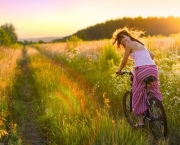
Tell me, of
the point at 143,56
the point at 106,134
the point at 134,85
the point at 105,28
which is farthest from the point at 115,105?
the point at 105,28

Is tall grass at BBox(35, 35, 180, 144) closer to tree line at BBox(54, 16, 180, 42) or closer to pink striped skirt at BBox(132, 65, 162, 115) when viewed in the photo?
pink striped skirt at BBox(132, 65, 162, 115)

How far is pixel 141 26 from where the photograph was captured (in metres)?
86.3

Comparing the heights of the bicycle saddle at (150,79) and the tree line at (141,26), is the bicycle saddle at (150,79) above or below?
below

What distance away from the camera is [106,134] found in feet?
16.4

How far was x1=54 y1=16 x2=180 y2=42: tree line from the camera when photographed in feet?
247

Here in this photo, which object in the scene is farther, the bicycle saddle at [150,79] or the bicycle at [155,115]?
the bicycle saddle at [150,79]

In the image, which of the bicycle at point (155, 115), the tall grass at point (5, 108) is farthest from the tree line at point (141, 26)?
the bicycle at point (155, 115)

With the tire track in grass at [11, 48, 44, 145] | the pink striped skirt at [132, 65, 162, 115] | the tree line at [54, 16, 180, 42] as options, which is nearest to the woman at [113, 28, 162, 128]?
the pink striped skirt at [132, 65, 162, 115]

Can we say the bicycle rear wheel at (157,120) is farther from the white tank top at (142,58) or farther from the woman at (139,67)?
the white tank top at (142,58)

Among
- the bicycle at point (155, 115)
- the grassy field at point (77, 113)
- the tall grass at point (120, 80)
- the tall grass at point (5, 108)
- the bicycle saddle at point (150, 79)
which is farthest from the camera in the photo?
the tall grass at point (120, 80)

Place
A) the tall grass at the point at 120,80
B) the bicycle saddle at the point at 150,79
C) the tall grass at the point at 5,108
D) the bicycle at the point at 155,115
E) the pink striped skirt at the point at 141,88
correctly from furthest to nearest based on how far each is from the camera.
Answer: the tall grass at the point at 120,80
the tall grass at the point at 5,108
the pink striped skirt at the point at 141,88
the bicycle saddle at the point at 150,79
the bicycle at the point at 155,115

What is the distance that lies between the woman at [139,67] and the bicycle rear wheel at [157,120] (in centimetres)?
32

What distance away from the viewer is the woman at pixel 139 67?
571cm

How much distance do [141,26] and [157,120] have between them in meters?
83.0
